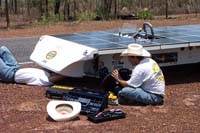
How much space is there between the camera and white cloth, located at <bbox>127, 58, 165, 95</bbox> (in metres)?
7.41

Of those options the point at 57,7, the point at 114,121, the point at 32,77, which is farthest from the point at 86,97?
the point at 57,7

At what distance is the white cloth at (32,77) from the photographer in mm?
8766

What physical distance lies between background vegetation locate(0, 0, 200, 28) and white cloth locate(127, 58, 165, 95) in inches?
634

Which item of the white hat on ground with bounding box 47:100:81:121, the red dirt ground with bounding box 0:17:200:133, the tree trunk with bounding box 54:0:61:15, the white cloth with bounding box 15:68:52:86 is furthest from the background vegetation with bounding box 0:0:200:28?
the white hat on ground with bounding box 47:100:81:121

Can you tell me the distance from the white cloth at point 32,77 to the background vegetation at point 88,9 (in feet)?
46.9

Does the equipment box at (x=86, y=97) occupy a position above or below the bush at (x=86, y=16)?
below

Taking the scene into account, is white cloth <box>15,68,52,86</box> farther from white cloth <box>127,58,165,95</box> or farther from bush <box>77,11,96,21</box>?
bush <box>77,11,96,21</box>

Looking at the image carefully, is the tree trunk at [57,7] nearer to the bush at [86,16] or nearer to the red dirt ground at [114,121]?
the bush at [86,16]

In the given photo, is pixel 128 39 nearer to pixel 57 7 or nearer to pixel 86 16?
pixel 86 16

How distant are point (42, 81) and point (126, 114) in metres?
2.35

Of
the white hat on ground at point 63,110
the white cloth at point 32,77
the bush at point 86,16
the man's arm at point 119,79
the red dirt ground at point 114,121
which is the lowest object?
the red dirt ground at point 114,121

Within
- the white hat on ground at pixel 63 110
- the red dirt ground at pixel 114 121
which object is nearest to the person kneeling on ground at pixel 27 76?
the red dirt ground at pixel 114 121

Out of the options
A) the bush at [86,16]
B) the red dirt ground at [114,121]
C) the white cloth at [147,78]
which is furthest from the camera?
the bush at [86,16]

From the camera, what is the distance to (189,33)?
409 inches
